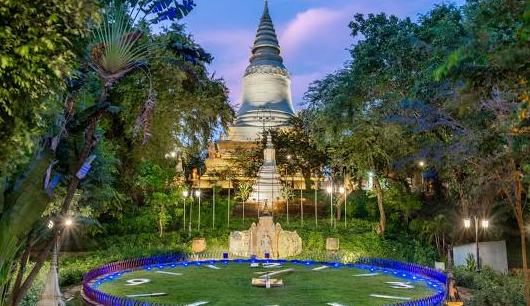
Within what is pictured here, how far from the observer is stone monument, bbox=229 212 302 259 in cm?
2381

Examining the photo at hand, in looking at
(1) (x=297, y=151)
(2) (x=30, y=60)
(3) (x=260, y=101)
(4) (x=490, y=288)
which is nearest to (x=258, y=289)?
(4) (x=490, y=288)

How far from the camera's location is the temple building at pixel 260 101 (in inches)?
1898

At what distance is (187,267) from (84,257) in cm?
585

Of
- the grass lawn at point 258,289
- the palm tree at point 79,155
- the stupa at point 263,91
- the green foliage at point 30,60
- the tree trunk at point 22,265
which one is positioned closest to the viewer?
the green foliage at point 30,60

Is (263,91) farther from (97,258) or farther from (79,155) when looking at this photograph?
(79,155)

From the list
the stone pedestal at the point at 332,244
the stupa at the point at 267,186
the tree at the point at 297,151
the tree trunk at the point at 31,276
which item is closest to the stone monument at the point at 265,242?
the stone pedestal at the point at 332,244

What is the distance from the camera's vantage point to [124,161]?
27.7 m

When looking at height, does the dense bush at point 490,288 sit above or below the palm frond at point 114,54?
below

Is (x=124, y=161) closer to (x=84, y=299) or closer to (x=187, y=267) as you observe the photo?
(x=187, y=267)

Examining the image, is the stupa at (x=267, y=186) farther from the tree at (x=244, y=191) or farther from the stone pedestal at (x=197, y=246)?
the tree at (x=244, y=191)

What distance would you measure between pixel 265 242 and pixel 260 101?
31.4m

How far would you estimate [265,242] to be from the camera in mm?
23766

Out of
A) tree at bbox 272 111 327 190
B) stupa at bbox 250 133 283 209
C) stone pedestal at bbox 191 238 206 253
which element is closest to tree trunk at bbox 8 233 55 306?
stone pedestal at bbox 191 238 206 253

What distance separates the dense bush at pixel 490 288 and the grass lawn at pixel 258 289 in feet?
5.71
